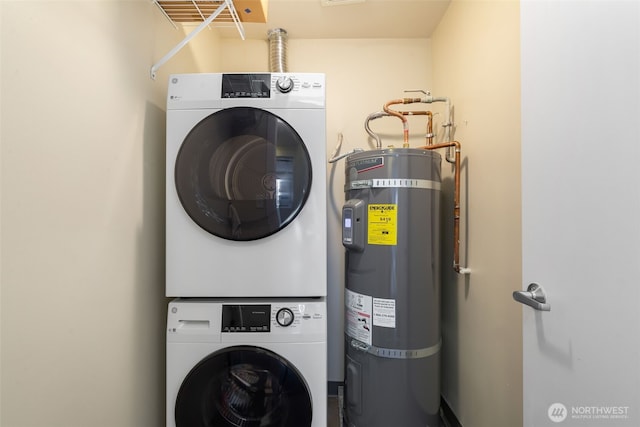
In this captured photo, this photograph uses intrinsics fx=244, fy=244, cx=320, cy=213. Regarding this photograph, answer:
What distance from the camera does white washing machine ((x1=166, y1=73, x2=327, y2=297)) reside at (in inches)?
37.7

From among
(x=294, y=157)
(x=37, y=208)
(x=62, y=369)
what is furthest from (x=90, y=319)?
(x=294, y=157)

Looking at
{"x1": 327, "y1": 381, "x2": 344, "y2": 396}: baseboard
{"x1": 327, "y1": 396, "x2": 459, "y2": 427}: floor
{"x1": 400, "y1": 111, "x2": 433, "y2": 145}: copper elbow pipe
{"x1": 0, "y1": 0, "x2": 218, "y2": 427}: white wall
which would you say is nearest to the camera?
{"x1": 0, "y1": 0, "x2": 218, "y2": 427}: white wall

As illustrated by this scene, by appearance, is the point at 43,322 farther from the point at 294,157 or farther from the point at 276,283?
the point at 294,157

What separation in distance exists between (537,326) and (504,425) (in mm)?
627

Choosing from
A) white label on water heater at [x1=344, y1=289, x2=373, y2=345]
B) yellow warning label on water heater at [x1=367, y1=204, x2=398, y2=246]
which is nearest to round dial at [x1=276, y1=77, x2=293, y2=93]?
yellow warning label on water heater at [x1=367, y1=204, x2=398, y2=246]

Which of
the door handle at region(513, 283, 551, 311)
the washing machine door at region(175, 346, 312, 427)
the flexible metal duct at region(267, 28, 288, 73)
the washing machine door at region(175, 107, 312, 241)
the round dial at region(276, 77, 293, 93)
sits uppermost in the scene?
the flexible metal duct at region(267, 28, 288, 73)

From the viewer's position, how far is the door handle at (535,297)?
601 mm

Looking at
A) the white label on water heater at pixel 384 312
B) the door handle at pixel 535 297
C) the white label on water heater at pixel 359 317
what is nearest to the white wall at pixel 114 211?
the door handle at pixel 535 297

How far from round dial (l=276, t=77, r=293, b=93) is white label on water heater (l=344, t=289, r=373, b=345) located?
3.25 ft

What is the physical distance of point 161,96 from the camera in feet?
3.57

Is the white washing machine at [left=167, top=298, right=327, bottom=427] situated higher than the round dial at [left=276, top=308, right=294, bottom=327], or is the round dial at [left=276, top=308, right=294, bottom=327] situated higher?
the round dial at [left=276, top=308, right=294, bottom=327]

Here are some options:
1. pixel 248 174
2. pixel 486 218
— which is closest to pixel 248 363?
pixel 248 174

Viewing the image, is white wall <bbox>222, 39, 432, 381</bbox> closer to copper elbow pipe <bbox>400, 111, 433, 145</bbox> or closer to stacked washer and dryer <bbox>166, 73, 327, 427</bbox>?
copper elbow pipe <bbox>400, 111, 433, 145</bbox>

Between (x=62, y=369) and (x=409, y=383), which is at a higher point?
(x=62, y=369)
